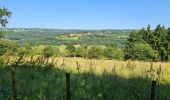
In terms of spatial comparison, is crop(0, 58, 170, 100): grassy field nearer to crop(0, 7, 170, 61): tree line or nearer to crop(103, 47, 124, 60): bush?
crop(0, 7, 170, 61): tree line

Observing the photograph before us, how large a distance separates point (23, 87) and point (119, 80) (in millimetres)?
2921

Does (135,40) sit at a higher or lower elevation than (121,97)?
lower

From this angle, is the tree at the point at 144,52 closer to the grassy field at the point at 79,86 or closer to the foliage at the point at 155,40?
the foliage at the point at 155,40

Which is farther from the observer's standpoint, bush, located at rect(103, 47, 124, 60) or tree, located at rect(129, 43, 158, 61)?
bush, located at rect(103, 47, 124, 60)

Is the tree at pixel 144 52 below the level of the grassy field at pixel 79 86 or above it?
below

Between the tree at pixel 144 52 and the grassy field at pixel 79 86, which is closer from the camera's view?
the grassy field at pixel 79 86

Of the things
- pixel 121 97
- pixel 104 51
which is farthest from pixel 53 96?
pixel 104 51

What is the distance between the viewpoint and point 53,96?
8.96 meters

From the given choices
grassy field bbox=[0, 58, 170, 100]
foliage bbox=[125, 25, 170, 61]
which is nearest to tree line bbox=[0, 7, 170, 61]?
foliage bbox=[125, 25, 170, 61]

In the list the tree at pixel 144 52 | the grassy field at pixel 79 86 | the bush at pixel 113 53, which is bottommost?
the bush at pixel 113 53

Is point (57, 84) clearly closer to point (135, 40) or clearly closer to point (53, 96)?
point (53, 96)

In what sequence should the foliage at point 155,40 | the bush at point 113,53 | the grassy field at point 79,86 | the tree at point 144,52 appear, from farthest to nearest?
the bush at point 113,53
the foliage at point 155,40
the tree at point 144,52
the grassy field at point 79,86

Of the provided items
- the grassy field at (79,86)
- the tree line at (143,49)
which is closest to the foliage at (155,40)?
the tree line at (143,49)

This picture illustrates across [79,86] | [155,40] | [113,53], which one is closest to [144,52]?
[155,40]
